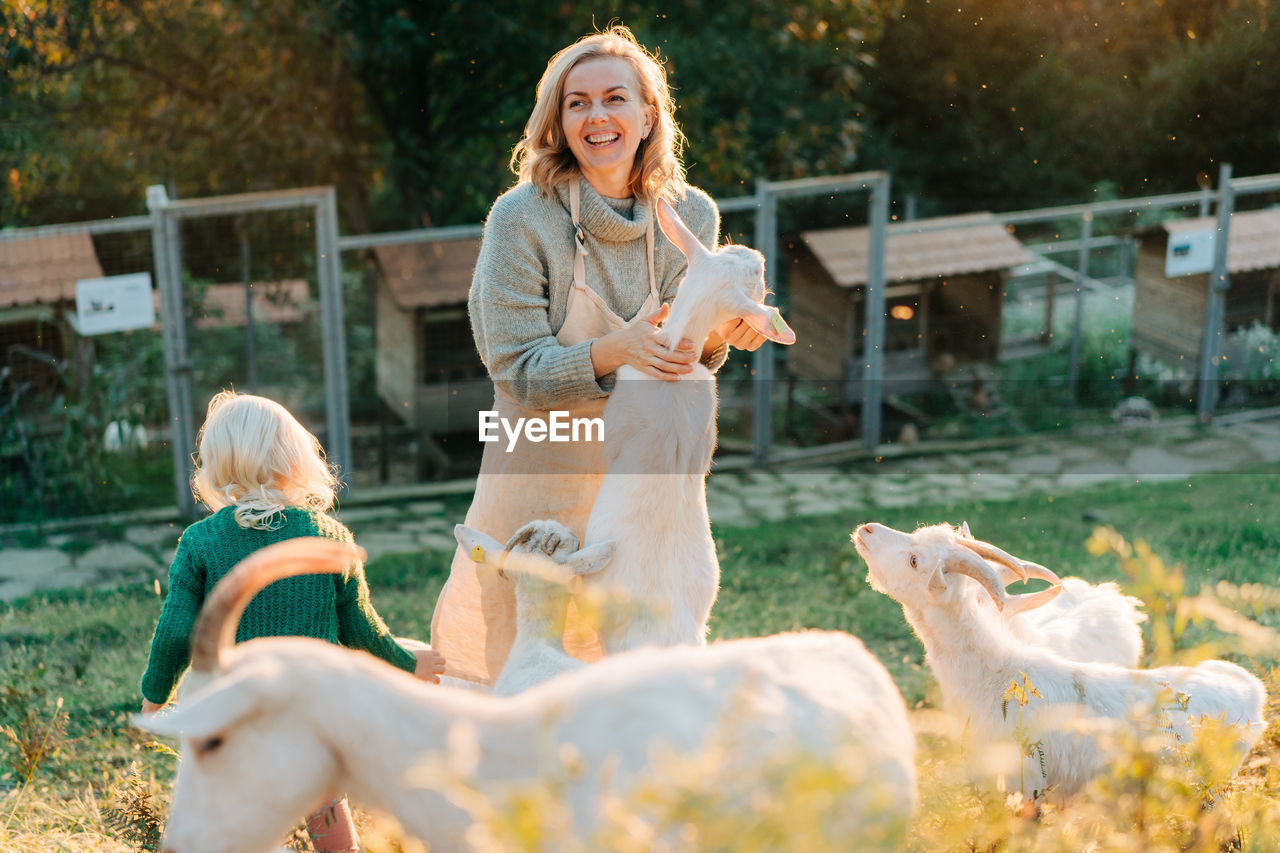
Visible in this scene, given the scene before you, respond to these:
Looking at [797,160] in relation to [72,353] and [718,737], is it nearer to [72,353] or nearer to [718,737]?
[72,353]

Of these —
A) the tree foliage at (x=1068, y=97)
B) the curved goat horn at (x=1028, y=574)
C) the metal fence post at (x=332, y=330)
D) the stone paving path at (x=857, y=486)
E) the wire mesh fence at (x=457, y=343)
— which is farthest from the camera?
the tree foliage at (x=1068, y=97)

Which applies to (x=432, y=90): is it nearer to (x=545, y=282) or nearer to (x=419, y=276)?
(x=419, y=276)

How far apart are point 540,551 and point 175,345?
19.8 ft

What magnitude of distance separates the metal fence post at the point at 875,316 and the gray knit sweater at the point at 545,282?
6481mm

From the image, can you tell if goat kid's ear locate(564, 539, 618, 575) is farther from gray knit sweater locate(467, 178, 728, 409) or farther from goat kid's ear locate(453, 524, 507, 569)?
gray knit sweater locate(467, 178, 728, 409)

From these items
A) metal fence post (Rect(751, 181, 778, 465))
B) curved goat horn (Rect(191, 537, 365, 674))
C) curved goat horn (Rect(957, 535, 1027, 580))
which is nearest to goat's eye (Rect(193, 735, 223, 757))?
curved goat horn (Rect(191, 537, 365, 674))

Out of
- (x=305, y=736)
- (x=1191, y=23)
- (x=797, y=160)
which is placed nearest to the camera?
(x=305, y=736)

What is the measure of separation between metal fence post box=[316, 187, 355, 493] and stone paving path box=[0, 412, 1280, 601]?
60cm

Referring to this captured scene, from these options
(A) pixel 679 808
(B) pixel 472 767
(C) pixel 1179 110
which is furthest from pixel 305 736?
(C) pixel 1179 110

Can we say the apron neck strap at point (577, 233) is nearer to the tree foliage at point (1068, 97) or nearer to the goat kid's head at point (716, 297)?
the goat kid's head at point (716, 297)

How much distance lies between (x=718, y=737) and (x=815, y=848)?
0.19 meters

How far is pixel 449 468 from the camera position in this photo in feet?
29.9

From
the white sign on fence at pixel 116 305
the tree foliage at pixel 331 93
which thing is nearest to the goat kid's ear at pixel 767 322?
the white sign on fence at pixel 116 305

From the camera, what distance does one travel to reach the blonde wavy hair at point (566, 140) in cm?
315
